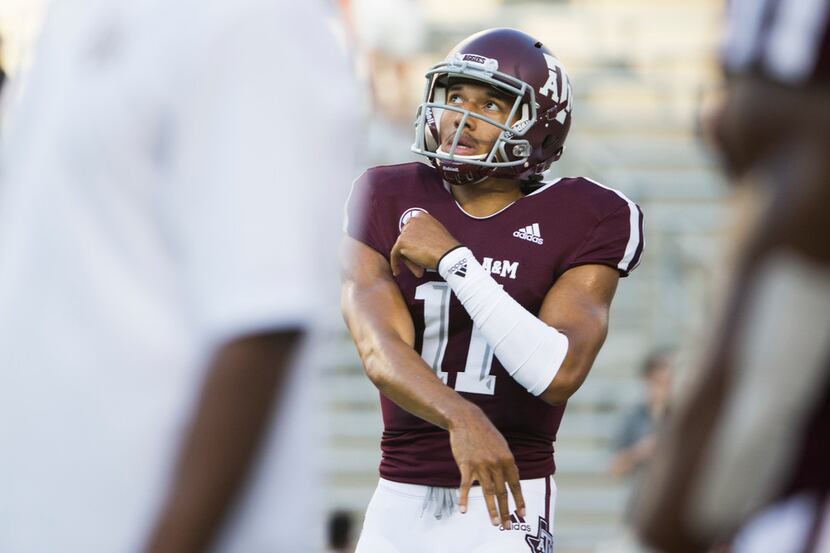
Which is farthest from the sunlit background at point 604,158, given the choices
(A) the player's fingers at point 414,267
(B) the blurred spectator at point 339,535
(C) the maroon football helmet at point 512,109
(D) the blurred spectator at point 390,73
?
(A) the player's fingers at point 414,267

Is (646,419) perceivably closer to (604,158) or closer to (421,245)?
(604,158)

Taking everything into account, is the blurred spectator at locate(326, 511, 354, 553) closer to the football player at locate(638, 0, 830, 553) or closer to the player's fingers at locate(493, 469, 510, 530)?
the player's fingers at locate(493, 469, 510, 530)

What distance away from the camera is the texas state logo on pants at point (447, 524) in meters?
3.62

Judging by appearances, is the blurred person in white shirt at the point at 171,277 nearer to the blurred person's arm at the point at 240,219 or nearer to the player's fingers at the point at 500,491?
the blurred person's arm at the point at 240,219

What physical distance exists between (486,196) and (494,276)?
0.27 metres

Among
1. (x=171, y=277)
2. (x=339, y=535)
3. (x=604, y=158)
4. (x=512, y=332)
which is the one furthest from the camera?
(x=604, y=158)

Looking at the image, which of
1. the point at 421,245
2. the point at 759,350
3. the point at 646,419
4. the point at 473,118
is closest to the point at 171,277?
the point at 759,350

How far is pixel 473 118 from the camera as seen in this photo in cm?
388

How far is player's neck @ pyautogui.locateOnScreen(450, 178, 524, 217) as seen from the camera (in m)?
3.95

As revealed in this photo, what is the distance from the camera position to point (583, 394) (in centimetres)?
1190

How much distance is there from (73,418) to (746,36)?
0.87m

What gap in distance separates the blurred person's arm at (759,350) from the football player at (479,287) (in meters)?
1.75

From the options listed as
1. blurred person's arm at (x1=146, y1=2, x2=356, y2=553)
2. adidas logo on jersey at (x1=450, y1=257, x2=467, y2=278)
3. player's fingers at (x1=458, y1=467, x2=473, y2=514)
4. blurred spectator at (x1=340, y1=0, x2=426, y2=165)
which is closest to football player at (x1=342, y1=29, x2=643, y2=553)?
adidas logo on jersey at (x1=450, y1=257, x2=467, y2=278)

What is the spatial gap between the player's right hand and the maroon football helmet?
2.43ft
